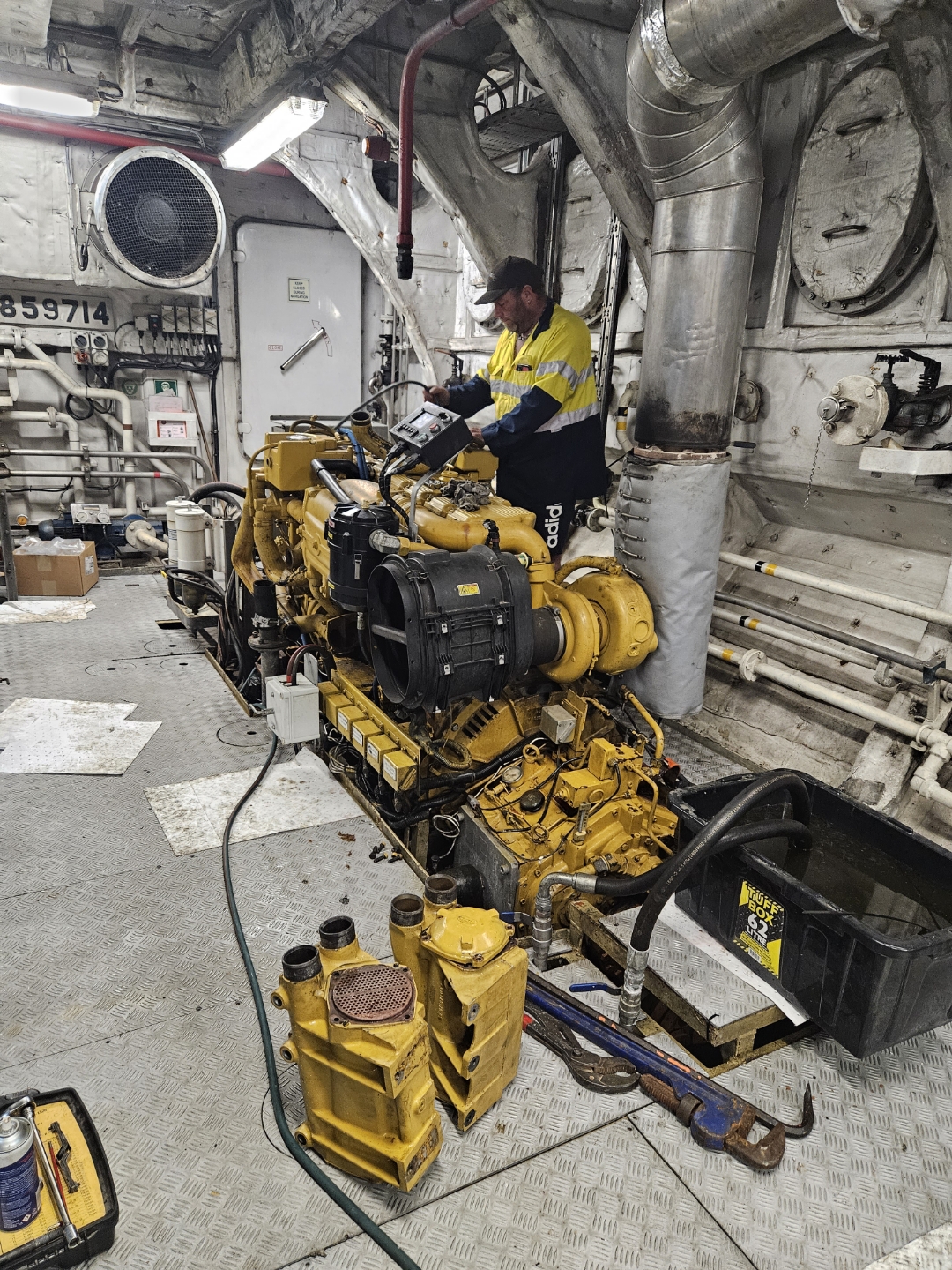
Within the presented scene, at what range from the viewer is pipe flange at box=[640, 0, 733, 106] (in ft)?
7.74

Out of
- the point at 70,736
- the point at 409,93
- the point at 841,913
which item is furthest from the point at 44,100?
the point at 841,913

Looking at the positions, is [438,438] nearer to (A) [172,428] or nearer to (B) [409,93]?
(B) [409,93]

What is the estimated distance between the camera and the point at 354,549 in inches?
109

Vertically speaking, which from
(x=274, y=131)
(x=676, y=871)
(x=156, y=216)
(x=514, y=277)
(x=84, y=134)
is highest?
(x=84, y=134)

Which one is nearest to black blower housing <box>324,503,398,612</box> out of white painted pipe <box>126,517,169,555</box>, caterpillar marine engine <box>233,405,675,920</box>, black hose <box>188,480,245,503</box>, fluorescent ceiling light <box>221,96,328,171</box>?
caterpillar marine engine <box>233,405,675,920</box>

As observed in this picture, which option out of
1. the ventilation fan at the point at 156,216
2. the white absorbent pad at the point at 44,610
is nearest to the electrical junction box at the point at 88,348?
the ventilation fan at the point at 156,216

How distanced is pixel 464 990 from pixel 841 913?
32.6 inches

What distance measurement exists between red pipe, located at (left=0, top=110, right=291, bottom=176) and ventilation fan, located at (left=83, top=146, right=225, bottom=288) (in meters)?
0.21

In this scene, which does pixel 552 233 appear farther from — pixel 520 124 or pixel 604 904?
pixel 604 904

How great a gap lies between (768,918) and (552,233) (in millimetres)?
4111

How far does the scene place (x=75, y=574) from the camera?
17.0ft

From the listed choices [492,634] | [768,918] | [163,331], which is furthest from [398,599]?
[163,331]

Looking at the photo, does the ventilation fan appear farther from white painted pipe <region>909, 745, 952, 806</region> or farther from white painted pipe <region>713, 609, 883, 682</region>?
white painted pipe <region>909, 745, 952, 806</region>

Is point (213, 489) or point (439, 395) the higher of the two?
point (439, 395)
